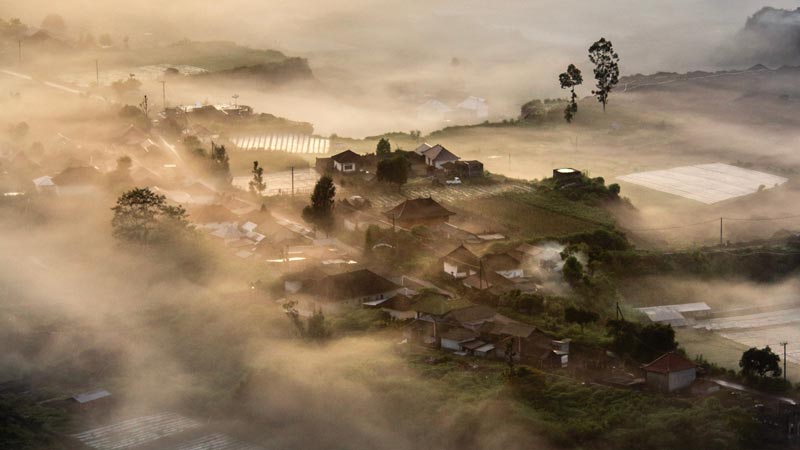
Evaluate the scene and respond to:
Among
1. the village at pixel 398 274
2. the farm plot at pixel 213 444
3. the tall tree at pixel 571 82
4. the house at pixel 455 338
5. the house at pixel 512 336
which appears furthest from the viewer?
the tall tree at pixel 571 82

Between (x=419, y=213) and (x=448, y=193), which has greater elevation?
(x=448, y=193)

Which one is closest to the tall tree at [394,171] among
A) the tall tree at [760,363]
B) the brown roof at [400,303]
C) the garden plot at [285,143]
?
the garden plot at [285,143]

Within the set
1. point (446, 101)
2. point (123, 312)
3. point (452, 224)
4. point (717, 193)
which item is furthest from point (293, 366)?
point (446, 101)

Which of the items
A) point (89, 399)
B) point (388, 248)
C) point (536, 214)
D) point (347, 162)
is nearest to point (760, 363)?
point (388, 248)

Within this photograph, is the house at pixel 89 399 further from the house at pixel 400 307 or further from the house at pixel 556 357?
the house at pixel 556 357

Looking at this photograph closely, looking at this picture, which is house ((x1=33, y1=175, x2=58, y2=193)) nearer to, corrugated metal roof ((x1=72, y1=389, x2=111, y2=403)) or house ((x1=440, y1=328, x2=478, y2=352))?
corrugated metal roof ((x1=72, y1=389, x2=111, y2=403))

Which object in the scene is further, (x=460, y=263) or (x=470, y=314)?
(x=460, y=263)

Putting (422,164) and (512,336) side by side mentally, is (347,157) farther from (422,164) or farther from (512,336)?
(512,336)
